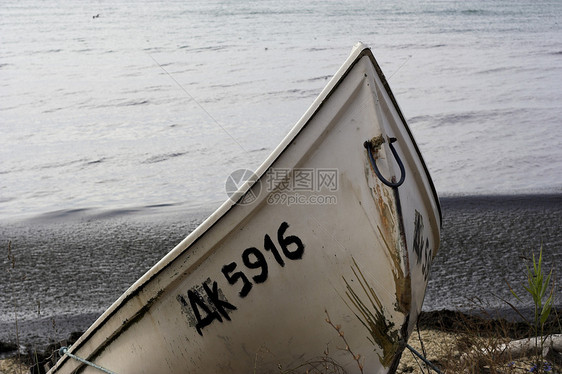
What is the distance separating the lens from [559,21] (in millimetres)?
21422

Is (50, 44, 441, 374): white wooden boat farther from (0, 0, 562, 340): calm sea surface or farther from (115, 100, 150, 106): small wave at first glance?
(115, 100, 150, 106): small wave

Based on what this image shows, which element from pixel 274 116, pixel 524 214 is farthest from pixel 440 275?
pixel 274 116

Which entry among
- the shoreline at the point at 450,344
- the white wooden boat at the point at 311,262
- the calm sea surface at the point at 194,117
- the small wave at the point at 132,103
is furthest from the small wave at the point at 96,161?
the white wooden boat at the point at 311,262

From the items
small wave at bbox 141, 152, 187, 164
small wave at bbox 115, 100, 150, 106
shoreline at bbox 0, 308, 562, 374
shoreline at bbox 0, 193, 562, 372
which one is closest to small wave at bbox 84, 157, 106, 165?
small wave at bbox 141, 152, 187, 164

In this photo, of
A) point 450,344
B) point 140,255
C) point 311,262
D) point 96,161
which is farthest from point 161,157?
point 311,262

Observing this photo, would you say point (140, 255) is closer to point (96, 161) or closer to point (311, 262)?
point (311, 262)

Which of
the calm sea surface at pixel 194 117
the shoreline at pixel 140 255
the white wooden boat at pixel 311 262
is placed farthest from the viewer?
the calm sea surface at pixel 194 117

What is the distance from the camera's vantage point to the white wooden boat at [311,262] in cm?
267

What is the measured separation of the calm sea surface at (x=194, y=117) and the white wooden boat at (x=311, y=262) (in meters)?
1.33

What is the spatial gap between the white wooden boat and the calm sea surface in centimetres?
133

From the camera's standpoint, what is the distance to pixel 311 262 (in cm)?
276

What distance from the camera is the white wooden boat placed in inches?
105

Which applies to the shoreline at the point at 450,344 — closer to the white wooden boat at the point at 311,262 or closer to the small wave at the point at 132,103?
the white wooden boat at the point at 311,262

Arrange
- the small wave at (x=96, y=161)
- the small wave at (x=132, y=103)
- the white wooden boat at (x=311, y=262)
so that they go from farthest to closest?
the small wave at (x=132, y=103) → the small wave at (x=96, y=161) → the white wooden boat at (x=311, y=262)
